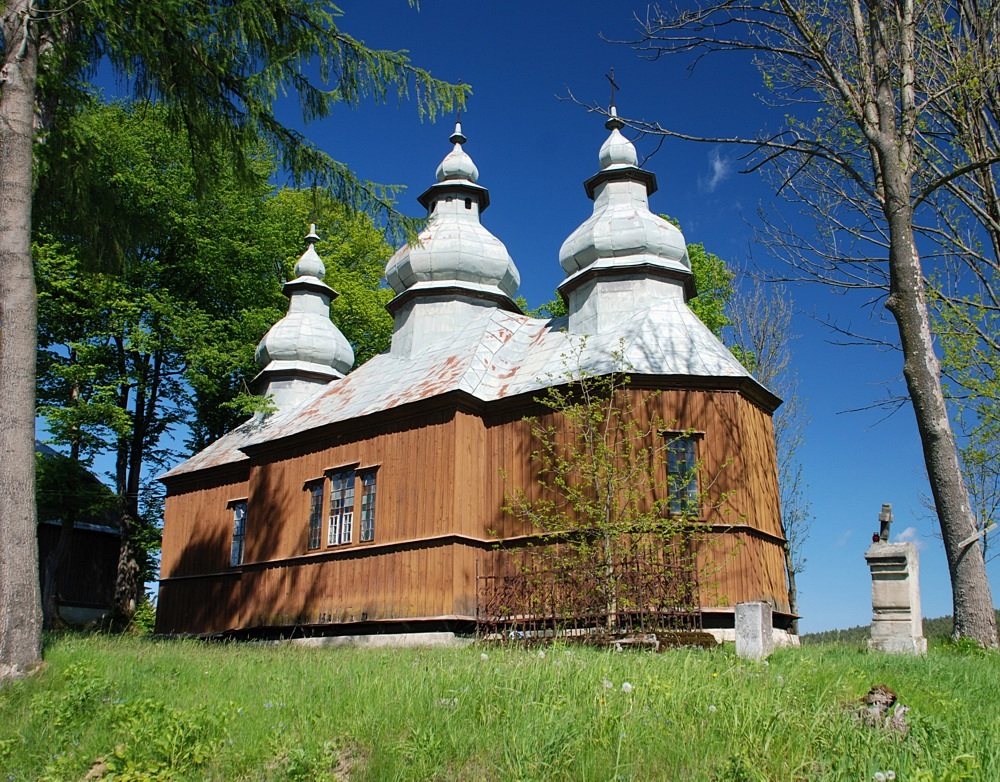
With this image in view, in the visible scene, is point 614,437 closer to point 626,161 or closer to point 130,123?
point 626,161

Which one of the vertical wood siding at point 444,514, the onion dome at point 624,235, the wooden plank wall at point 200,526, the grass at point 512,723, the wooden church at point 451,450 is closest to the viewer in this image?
the grass at point 512,723

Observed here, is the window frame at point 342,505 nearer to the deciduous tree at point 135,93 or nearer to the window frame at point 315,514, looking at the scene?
the window frame at point 315,514

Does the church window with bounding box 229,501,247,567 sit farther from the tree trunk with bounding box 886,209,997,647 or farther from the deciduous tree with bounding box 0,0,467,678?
the tree trunk with bounding box 886,209,997,647

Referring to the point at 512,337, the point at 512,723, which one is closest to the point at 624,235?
the point at 512,337

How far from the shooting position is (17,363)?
841 centimetres

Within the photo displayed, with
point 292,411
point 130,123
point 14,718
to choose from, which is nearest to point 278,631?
point 292,411

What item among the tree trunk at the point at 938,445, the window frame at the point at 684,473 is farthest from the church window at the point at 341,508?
the tree trunk at the point at 938,445

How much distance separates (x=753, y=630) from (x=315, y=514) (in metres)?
10.5

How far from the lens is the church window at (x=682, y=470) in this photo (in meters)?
13.6

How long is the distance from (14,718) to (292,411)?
1319 centimetres

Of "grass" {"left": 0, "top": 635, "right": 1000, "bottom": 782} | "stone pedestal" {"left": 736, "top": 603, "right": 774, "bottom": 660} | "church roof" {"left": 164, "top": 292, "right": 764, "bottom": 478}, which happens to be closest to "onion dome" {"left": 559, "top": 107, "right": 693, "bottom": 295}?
"church roof" {"left": 164, "top": 292, "right": 764, "bottom": 478}

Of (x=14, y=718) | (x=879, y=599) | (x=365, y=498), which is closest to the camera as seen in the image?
(x=14, y=718)

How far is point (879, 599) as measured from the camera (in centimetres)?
1044

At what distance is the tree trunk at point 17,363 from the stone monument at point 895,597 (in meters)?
8.65
